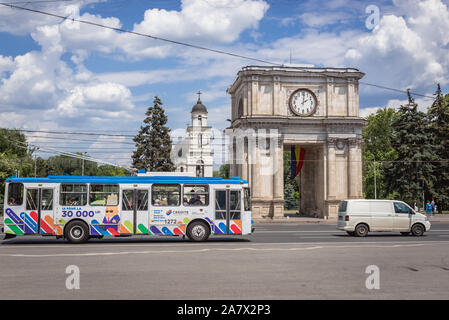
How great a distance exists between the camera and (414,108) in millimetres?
51250

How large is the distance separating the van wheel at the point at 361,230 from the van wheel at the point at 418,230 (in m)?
2.39

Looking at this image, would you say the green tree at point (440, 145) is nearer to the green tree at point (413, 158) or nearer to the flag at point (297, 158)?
the green tree at point (413, 158)

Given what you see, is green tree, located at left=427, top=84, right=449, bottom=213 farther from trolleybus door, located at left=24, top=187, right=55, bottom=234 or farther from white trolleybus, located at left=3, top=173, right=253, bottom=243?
trolleybus door, located at left=24, top=187, right=55, bottom=234

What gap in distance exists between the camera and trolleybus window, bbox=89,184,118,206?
63.5 ft

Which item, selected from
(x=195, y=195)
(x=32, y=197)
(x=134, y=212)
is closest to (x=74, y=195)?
(x=32, y=197)

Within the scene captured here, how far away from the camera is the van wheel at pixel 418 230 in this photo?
74.5ft

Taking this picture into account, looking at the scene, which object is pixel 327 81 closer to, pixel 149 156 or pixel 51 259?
pixel 149 156

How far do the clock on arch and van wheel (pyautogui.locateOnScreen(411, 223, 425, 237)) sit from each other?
65.0ft

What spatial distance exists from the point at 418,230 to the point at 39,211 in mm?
17848

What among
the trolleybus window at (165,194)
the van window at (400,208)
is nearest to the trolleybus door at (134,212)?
the trolleybus window at (165,194)

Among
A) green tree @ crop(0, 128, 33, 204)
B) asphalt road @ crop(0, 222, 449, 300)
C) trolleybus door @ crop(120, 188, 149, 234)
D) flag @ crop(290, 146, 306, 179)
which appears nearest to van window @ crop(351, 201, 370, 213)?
asphalt road @ crop(0, 222, 449, 300)

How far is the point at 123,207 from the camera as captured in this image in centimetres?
1941

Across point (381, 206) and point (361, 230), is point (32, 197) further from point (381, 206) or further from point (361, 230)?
point (381, 206)
